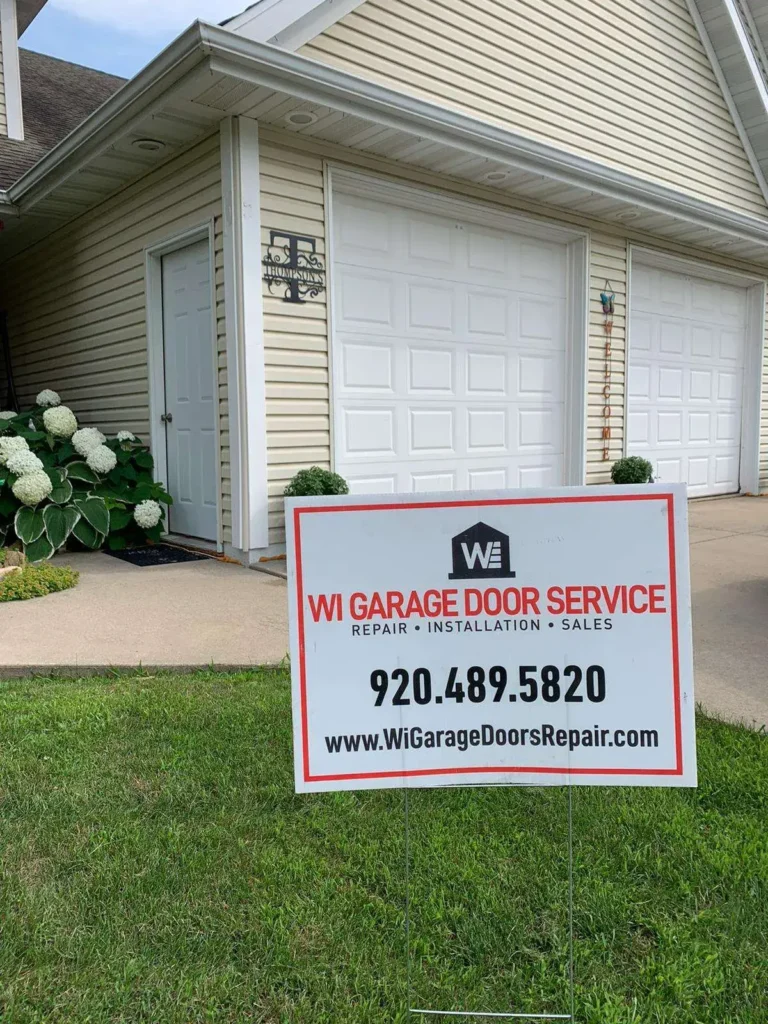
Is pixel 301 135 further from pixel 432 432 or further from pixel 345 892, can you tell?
pixel 345 892

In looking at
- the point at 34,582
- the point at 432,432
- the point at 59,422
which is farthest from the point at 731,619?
the point at 59,422

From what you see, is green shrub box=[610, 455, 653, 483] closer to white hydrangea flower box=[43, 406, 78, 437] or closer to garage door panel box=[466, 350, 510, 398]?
garage door panel box=[466, 350, 510, 398]

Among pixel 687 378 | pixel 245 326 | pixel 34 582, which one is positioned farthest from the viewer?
pixel 687 378

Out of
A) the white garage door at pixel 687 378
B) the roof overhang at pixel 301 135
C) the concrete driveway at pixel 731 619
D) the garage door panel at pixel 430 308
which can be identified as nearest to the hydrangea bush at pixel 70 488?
the roof overhang at pixel 301 135

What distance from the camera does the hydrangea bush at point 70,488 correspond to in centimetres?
540

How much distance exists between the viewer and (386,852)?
2.00 metres

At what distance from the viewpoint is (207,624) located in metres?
3.95

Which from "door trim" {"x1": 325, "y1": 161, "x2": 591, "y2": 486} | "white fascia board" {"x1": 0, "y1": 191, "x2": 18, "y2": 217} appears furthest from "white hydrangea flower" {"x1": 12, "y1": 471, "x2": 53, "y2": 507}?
"white fascia board" {"x1": 0, "y1": 191, "x2": 18, "y2": 217}

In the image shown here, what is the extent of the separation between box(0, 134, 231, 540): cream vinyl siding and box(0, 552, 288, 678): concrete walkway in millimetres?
978

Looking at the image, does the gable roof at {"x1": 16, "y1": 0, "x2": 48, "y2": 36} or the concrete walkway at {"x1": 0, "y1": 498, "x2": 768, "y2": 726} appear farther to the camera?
the gable roof at {"x1": 16, "y1": 0, "x2": 48, "y2": 36}

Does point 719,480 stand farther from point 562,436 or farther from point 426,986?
point 426,986

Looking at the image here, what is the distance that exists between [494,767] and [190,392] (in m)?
5.13

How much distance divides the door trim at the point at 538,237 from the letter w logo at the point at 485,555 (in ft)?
14.5

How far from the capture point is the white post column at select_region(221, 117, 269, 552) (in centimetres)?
525
